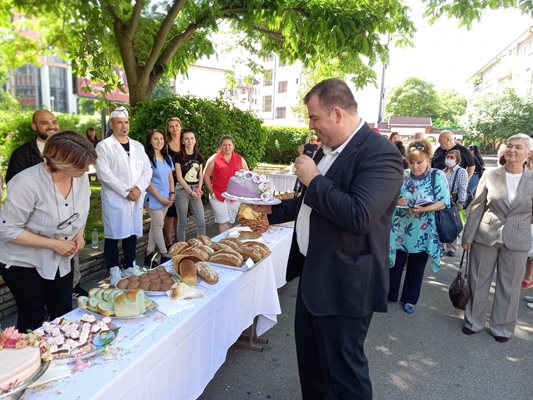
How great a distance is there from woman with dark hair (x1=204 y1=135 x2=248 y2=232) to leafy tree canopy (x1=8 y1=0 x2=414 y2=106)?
2309 mm

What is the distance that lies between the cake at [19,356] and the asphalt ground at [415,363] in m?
1.43

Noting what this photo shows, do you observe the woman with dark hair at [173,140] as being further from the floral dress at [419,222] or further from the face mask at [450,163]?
the face mask at [450,163]

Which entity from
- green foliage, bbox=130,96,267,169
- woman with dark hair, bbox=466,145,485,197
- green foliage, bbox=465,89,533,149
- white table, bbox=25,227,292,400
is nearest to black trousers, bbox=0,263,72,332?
white table, bbox=25,227,292,400

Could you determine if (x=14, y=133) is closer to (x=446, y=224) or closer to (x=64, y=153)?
(x=64, y=153)

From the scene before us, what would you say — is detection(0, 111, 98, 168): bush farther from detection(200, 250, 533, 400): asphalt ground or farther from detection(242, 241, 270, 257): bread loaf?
detection(200, 250, 533, 400): asphalt ground

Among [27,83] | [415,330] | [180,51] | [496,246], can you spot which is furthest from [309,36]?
[27,83]

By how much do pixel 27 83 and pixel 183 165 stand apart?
59976 mm

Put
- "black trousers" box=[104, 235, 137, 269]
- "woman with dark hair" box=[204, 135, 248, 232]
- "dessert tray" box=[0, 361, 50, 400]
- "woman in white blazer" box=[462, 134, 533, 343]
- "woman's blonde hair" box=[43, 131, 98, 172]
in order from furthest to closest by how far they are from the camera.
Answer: "woman with dark hair" box=[204, 135, 248, 232] < "black trousers" box=[104, 235, 137, 269] < "woman in white blazer" box=[462, 134, 533, 343] < "woman's blonde hair" box=[43, 131, 98, 172] < "dessert tray" box=[0, 361, 50, 400]

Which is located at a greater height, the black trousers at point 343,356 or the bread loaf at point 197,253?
the bread loaf at point 197,253

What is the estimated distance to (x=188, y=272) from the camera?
7.55ft

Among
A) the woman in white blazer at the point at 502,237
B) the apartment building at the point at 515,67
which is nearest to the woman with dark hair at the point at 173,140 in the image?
the woman in white blazer at the point at 502,237

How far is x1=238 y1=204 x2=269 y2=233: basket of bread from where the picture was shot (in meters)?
3.18

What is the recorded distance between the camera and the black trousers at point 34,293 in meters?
2.14

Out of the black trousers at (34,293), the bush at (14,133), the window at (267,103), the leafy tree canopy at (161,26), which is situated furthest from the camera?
Result: the window at (267,103)
